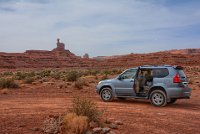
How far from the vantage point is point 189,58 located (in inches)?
4158

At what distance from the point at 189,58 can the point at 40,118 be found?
9781 cm

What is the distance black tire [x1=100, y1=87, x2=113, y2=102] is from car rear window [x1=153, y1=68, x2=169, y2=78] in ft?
7.57

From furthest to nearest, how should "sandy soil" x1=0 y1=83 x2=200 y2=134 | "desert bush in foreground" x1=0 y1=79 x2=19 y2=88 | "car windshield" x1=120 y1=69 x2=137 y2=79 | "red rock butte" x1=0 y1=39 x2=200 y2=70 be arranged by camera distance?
"red rock butte" x1=0 y1=39 x2=200 y2=70
"desert bush in foreground" x1=0 y1=79 x2=19 y2=88
"car windshield" x1=120 y1=69 x2=137 y2=79
"sandy soil" x1=0 y1=83 x2=200 y2=134

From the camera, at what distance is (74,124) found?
30.7ft

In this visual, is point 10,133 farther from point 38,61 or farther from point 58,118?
point 38,61

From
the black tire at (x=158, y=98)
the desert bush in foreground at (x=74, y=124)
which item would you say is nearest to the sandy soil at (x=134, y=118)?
the black tire at (x=158, y=98)

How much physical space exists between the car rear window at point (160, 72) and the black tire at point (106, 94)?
2308 millimetres

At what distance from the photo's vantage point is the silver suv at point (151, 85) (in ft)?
50.1

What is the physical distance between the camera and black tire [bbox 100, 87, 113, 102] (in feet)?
56.1

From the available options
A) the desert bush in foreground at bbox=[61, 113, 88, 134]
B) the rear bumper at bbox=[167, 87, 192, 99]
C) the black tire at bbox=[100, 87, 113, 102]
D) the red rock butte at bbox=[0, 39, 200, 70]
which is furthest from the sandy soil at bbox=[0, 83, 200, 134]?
the red rock butte at bbox=[0, 39, 200, 70]

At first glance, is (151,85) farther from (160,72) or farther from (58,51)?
(58,51)

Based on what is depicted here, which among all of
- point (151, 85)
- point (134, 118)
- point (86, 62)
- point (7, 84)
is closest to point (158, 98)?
point (151, 85)

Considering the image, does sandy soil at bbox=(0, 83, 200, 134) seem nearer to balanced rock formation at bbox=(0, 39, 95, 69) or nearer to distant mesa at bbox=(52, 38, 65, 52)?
balanced rock formation at bbox=(0, 39, 95, 69)

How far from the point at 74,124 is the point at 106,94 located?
7.97 m
